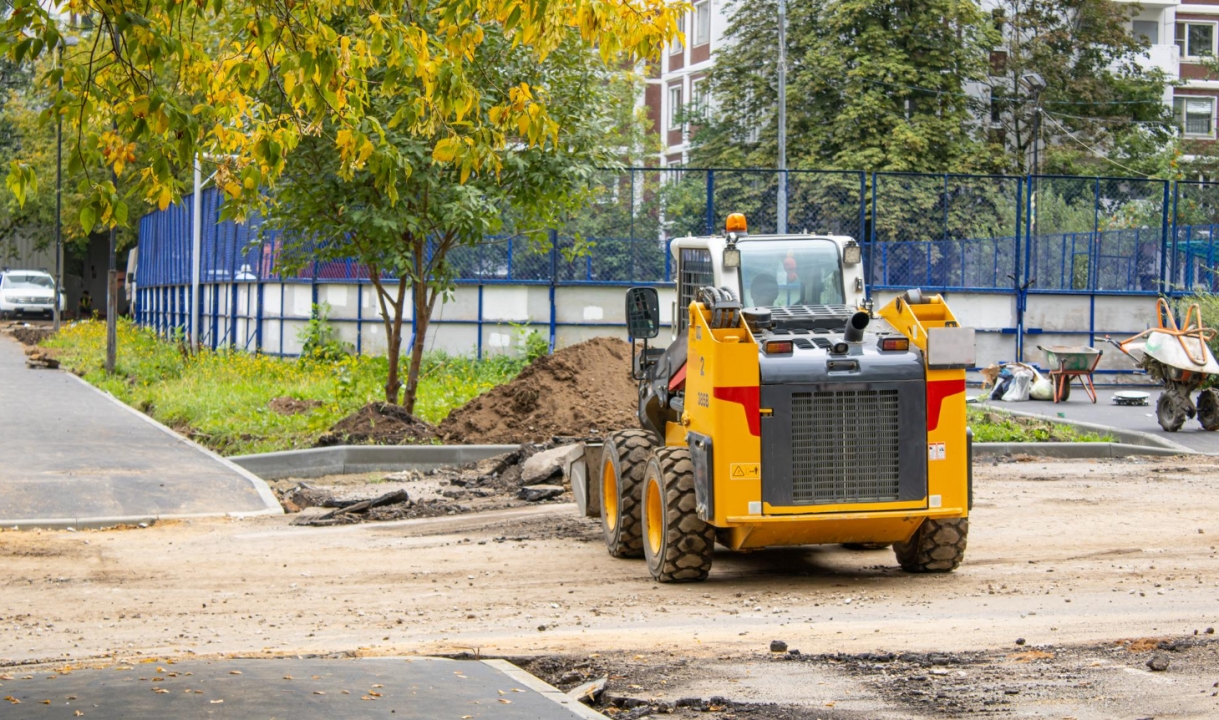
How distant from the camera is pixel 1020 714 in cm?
623

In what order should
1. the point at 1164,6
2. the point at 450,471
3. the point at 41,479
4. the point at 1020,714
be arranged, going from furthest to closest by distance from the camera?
the point at 1164,6 → the point at 450,471 → the point at 41,479 → the point at 1020,714

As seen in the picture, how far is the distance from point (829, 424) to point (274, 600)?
3.74 m

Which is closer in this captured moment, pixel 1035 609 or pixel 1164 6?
pixel 1035 609

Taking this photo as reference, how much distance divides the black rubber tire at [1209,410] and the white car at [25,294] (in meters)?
43.7

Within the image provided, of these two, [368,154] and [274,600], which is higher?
[368,154]

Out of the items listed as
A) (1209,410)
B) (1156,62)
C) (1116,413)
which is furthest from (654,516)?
(1156,62)

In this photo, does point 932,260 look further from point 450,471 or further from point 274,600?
point 274,600

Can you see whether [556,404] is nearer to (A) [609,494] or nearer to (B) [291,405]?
(B) [291,405]

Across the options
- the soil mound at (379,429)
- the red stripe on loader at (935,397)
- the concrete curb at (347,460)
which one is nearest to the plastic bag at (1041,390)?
the concrete curb at (347,460)

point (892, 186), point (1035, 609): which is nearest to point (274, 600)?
point (1035, 609)

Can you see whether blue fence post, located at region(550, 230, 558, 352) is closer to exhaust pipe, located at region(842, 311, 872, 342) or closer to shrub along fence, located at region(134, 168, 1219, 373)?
shrub along fence, located at region(134, 168, 1219, 373)

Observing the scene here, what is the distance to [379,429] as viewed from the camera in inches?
696

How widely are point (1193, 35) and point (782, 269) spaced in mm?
63426

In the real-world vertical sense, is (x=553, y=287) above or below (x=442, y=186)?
below
